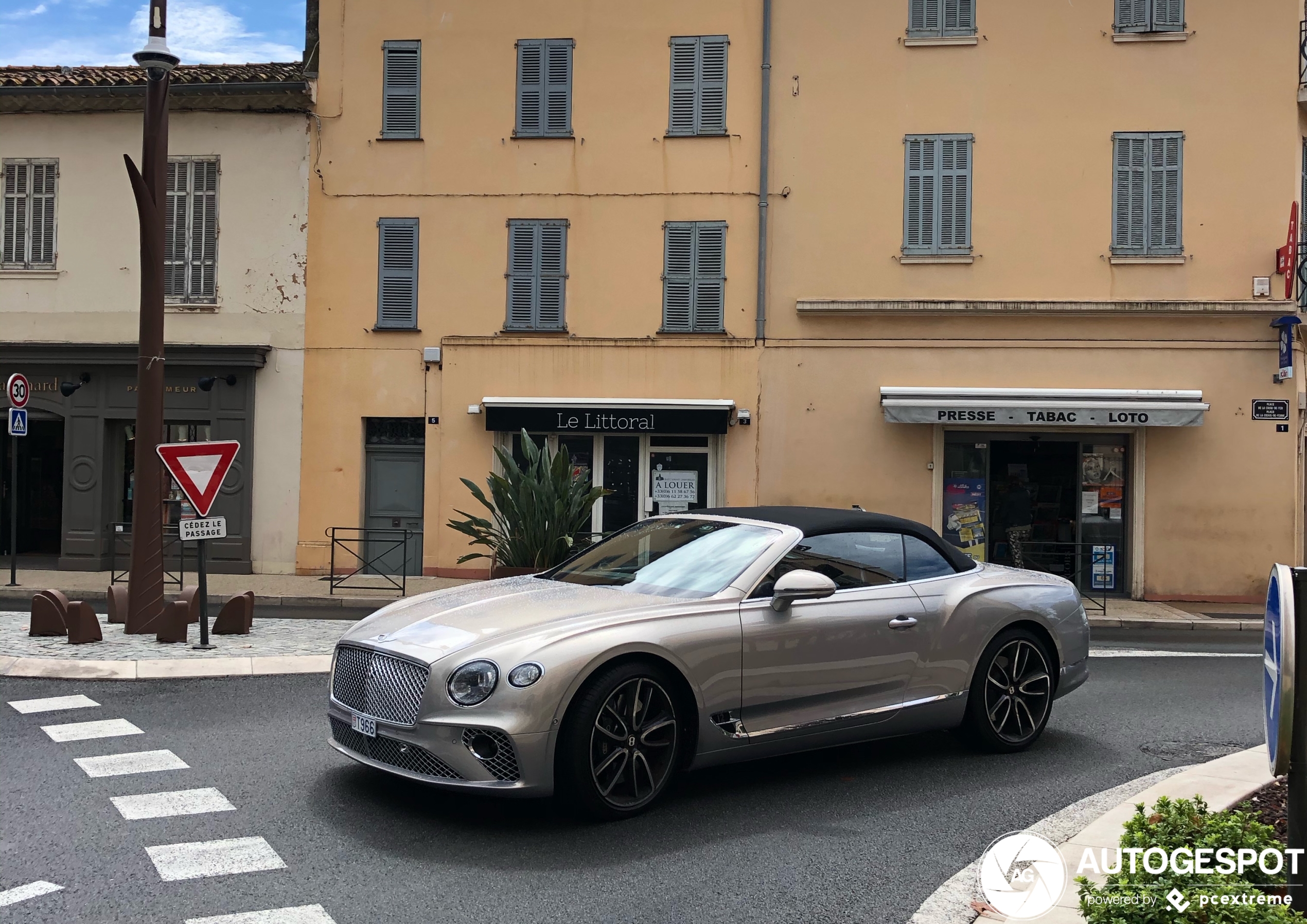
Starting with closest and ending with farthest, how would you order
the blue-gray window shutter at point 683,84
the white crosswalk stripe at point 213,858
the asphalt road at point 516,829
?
the asphalt road at point 516,829
the white crosswalk stripe at point 213,858
the blue-gray window shutter at point 683,84

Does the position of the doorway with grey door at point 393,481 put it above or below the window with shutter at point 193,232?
below

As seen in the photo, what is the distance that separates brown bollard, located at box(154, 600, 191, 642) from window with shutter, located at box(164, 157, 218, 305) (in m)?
10.5

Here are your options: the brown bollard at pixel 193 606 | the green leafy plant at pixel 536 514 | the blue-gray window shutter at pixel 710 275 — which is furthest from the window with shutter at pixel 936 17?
the brown bollard at pixel 193 606

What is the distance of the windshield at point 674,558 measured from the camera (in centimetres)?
634

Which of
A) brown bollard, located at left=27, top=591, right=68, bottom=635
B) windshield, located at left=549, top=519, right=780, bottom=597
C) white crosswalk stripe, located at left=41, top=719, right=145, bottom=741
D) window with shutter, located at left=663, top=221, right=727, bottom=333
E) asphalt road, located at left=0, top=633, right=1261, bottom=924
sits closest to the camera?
asphalt road, located at left=0, top=633, right=1261, bottom=924

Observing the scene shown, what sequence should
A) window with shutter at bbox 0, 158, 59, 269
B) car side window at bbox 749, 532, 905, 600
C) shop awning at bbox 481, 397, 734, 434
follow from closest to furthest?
car side window at bbox 749, 532, 905, 600, shop awning at bbox 481, 397, 734, 434, window with shutter at bbox 0, 158, 59, 269

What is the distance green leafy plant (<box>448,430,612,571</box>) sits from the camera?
13938 millimetres

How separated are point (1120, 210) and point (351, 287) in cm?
1229

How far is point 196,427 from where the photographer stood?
2038 centimetres

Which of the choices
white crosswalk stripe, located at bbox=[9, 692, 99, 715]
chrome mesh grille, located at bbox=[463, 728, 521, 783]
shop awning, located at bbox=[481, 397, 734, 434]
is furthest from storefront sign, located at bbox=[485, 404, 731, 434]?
chrome mesh grille, located at bbox=[463, 728, 521, 783]

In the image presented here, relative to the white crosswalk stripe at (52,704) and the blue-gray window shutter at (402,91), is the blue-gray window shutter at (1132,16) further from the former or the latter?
the white crosswalk stripe at (52,704)

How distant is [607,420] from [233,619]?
8.48 meters

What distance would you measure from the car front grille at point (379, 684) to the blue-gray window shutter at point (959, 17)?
1658 cm

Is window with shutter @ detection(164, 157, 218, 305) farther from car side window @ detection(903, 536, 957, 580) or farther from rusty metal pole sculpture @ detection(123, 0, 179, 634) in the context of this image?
car side window @ detection(903, 536, 957, 580)
